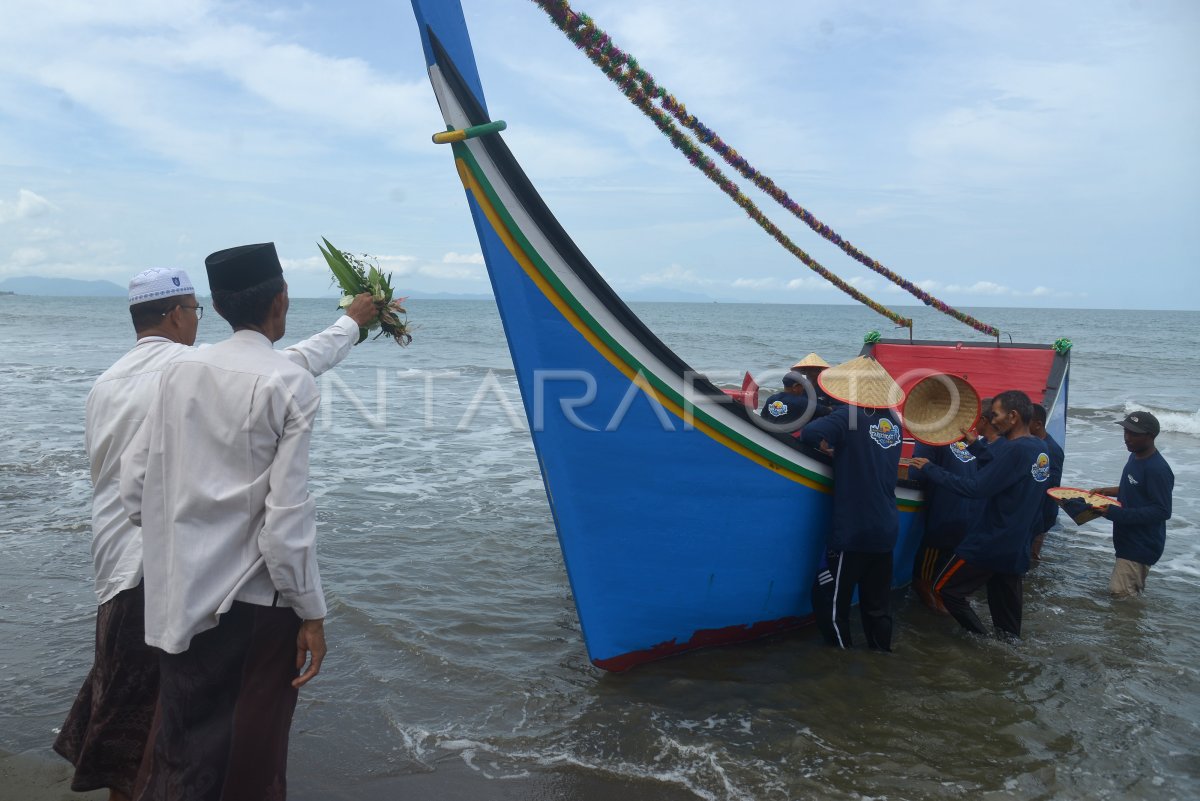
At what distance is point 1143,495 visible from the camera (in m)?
5.66

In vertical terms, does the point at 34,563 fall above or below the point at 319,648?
below

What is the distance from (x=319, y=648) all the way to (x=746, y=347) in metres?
40.4

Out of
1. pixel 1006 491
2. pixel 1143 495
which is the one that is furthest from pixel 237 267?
pixel 1143 495

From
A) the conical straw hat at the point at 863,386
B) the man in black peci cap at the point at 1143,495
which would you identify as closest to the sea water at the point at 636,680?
the man in black peci cap at the point at 1143,495

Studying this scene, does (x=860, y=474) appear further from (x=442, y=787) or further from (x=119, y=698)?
(x=119, y=698)

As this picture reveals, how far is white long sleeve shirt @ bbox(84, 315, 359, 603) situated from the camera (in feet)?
8.46

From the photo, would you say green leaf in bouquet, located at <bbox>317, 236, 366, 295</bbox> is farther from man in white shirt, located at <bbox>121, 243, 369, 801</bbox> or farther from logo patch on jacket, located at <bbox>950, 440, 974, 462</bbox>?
logo patch on jacket, located at <bbox>950, 440, 974, 462</bbox>

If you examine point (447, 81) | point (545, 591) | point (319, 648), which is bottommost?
point (545, 591)

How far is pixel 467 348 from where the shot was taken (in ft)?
114

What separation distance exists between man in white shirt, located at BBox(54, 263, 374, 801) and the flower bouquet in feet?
1.12

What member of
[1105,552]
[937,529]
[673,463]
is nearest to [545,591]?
[673,463]

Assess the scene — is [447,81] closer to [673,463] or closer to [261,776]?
[673,463]

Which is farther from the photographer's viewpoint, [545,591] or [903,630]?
[545,591]

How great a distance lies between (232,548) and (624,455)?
2216 mm
